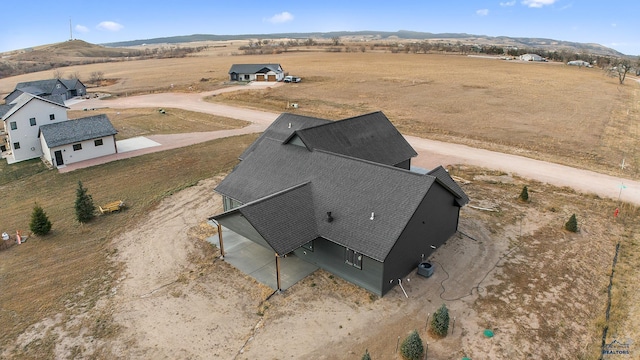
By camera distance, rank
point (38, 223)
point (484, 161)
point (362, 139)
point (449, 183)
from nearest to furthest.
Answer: point (449, 183), point (38, 223), point (362, 139), point (484, 161)

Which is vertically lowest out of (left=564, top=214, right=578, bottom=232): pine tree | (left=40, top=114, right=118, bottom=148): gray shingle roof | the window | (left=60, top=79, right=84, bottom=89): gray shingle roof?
(left=564, top=214, right=578, bottom=232): pine tree

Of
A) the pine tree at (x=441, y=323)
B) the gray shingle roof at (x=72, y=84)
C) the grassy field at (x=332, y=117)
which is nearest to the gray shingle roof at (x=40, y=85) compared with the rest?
the gray shingle roof at (x=72, y=84)

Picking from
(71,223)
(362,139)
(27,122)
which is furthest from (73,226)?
(27,122)

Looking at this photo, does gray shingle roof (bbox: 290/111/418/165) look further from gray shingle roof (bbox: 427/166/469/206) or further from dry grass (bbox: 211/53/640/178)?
dry grass (bbox: 211/53/640/178)

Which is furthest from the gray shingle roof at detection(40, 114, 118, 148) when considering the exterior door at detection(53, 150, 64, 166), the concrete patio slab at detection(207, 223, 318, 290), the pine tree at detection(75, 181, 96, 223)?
the concrete patio slab at detection(207, 223, 318, 290)

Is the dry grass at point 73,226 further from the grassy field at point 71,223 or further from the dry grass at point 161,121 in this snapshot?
the dry grass at point 161,121

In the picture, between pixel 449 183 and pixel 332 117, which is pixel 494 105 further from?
pixel 449 183
